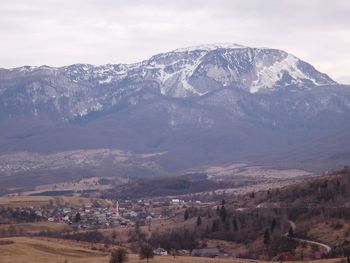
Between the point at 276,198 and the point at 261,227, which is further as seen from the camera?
the point at 276,198

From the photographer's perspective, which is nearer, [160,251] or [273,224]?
[160,251]

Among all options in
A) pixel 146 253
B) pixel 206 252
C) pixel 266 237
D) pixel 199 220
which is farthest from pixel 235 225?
pixel 146 253

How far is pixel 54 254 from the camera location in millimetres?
112375

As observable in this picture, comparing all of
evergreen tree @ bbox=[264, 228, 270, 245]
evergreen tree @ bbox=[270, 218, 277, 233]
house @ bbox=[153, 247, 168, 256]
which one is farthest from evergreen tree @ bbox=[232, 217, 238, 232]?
house @ bbox=[153, 247, 168, 256]

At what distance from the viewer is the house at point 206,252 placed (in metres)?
126

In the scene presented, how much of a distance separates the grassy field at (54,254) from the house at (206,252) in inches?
686

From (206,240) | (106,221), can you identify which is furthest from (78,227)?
(206,240)

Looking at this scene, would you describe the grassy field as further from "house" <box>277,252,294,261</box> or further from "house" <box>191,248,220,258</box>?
"house" <box>191,248,220,258</box>

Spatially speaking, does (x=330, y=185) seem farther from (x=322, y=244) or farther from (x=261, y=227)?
(x=322, y=244)

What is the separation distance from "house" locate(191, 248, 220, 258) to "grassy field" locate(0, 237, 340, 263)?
57.1 feet

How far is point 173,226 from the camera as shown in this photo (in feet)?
554

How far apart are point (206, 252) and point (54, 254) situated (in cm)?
2826

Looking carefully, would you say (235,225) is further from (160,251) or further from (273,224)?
(160,251)

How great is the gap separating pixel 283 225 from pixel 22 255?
54.0 metres
